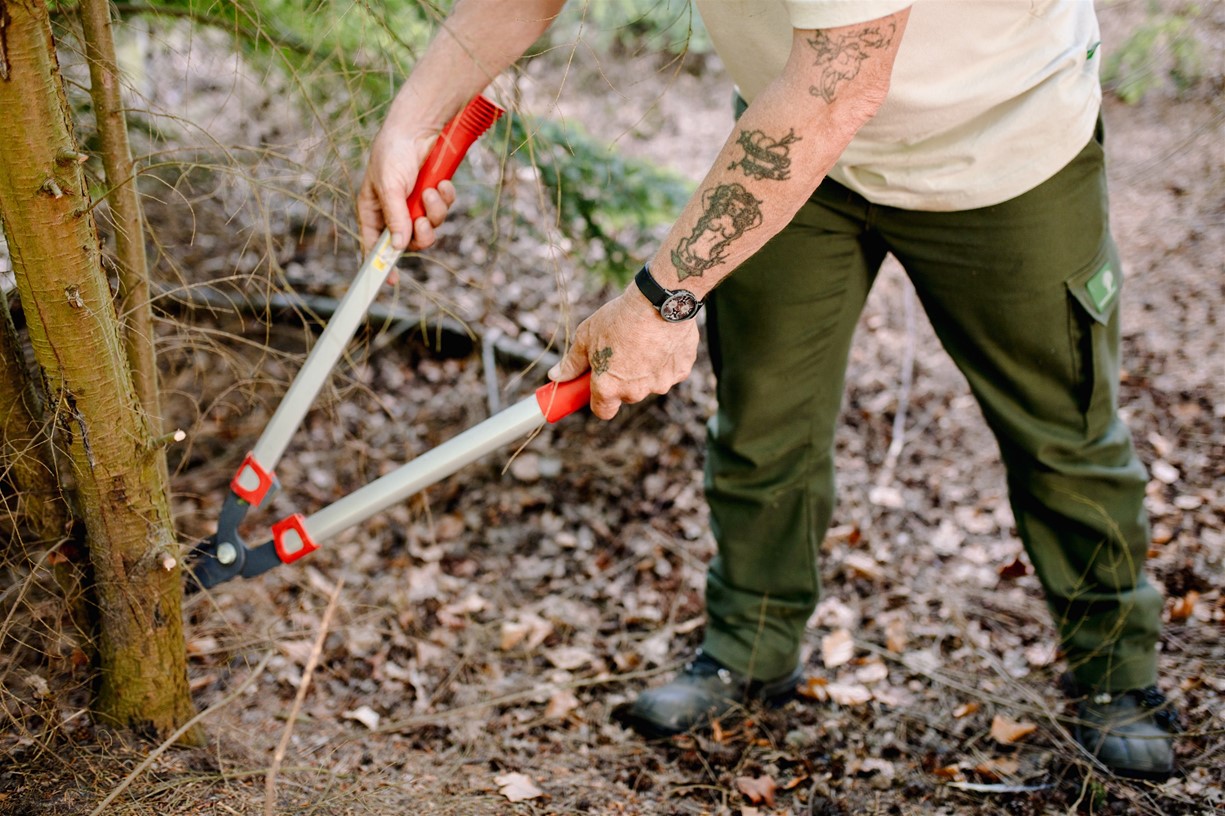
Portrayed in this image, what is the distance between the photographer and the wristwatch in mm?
1658

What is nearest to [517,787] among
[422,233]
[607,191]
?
[422,233]

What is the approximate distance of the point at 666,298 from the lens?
1.66 m

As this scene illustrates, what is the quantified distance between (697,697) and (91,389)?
160 cm

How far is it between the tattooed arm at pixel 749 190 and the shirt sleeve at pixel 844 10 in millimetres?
12

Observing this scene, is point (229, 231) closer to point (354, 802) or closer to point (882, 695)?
point (354, 802)

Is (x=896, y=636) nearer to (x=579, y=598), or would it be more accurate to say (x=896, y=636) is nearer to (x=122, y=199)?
(x=579, y=598)

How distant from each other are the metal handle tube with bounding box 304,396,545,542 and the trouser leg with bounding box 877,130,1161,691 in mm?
919

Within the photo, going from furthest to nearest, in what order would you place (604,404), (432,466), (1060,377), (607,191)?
(607,191)
(1060,377)
(432,466)
(604,404)

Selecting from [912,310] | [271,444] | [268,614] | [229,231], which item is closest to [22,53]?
[271,444]

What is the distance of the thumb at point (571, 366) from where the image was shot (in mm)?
1789

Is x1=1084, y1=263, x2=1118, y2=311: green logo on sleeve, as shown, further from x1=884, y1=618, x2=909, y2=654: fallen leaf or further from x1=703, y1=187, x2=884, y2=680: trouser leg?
x1=884, y1=618, x2=909, y2=654: fallen leaf

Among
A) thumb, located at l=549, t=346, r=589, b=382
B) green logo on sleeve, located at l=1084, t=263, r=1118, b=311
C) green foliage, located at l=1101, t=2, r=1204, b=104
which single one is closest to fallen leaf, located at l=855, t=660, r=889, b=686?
green logo on sleeve, located at l=1084, t=263, r=1118, b=311

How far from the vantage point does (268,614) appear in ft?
Answer: 9.35

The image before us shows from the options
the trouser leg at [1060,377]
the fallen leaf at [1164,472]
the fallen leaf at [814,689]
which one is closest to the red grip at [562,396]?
the trouser leg at [1060,377]
